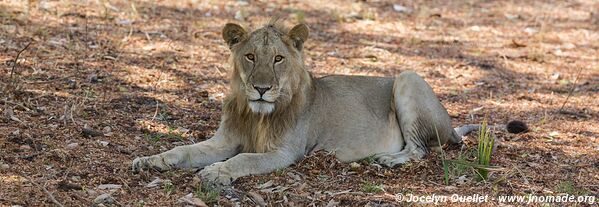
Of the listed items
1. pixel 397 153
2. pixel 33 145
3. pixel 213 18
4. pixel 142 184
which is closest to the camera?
pixel 142 184

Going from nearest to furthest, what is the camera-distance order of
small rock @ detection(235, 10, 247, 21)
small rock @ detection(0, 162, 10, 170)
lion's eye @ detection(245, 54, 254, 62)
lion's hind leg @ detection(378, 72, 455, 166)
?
small rock @ detection(0, 162, 10, 170) → lion's eye @ detection(245, 54, 254, 62) → lion's hind leg @ detection(378, 72, 455, 166) → small rock @ detection(235, 10, 247, 21)

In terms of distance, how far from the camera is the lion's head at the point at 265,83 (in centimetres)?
650

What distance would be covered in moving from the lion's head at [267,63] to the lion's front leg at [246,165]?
31 cm

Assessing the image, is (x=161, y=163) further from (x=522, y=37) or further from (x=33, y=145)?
(x=522, y=37)

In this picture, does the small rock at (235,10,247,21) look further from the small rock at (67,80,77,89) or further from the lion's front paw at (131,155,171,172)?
the lion's front paw at (131,155,171,172)

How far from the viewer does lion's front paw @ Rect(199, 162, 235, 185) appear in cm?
611

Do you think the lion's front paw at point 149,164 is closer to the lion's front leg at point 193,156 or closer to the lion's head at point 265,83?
the lion's front leg at point 193,156

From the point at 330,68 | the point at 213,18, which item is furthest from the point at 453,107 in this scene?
the point at 213,18

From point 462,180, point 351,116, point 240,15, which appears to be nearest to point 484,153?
point 462,180

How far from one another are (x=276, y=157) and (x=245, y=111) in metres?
0.42

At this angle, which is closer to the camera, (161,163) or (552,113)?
(161,163)

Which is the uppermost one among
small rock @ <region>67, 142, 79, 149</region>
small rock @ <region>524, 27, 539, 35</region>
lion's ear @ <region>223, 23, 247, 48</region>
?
lion's ear @ <region>223, 23, 247, 48</region>

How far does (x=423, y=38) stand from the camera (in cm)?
1233

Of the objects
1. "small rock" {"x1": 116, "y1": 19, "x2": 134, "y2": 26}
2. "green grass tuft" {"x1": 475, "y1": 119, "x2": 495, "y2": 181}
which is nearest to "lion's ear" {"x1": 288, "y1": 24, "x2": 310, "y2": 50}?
"green grass tuft" {"x1": 475, "y1": 119, "x2": 495, "y2": 181}
